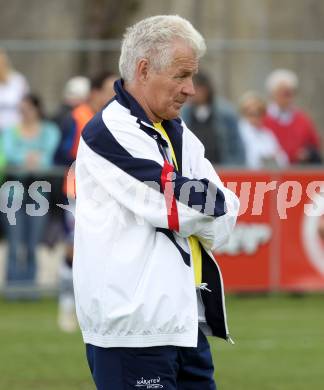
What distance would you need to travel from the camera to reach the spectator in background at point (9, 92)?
1447cm

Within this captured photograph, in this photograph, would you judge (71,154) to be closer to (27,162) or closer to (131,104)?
(27,162)

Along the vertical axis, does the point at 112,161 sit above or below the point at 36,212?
above

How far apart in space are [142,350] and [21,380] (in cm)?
405

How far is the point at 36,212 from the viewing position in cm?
1412

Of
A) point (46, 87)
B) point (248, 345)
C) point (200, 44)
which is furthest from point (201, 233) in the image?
point (46, 87)

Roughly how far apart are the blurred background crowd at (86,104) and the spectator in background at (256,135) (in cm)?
1

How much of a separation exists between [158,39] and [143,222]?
0.70m

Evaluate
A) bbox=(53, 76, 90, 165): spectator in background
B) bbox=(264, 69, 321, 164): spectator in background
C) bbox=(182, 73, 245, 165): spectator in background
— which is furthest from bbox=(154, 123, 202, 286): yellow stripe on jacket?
bbox=(264, 69, 321, 164): spectator in background

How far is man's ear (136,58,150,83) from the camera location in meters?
5.14

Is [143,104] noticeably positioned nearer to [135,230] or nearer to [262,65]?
[135,230]

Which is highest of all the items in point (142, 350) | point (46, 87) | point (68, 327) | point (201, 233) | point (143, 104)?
point (143, 104)

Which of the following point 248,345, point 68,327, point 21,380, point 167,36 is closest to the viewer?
point 167,36

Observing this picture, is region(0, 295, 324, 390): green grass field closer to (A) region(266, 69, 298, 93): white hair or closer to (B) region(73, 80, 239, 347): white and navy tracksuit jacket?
(A) region(266, 69, 298, 93): white hair

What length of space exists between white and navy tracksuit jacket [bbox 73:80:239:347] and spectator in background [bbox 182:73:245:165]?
881 centimetres
